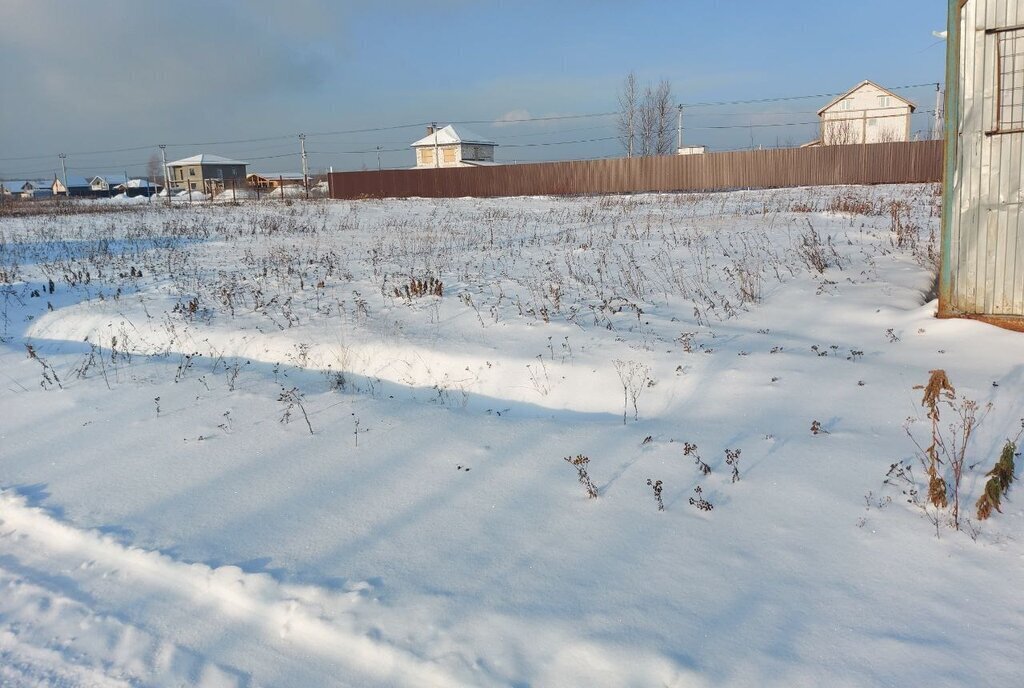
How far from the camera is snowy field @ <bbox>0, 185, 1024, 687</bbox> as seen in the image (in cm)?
250

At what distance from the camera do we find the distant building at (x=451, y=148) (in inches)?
2544

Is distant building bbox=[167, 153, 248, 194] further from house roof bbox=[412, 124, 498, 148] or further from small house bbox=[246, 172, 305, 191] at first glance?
house roof bbox=[412, 124, 498, 148]

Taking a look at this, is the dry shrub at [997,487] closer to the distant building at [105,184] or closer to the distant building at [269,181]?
the distant building at [269,181]

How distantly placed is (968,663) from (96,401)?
18.3ft

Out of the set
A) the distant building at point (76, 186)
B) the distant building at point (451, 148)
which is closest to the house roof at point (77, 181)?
the distant building at point (76, 186)

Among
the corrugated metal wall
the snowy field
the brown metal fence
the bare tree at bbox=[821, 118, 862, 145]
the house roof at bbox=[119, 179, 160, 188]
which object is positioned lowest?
the snowy field

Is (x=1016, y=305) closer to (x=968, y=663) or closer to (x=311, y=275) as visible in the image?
(x=968, y=663)

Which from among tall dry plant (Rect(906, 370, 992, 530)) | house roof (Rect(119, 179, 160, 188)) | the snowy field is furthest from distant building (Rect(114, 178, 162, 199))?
tall dry plant (Rect(906, 370, 992, 530))

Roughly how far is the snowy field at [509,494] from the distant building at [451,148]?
59.5 m

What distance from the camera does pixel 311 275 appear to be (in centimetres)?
1016

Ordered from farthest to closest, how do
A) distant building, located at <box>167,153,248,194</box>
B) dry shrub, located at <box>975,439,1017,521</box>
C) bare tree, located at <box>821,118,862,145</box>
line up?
distant building, located at <box>167,153,248,194</box> < bare tree, located at <box>821,118,862,145</box> < dry shrub, located at <box>975,439,1017,521</box>

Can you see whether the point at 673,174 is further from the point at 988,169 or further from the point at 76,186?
the point at 76,186

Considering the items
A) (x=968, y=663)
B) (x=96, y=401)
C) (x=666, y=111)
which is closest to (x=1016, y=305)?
(x=968, y=663)

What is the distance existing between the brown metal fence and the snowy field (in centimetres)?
2654
